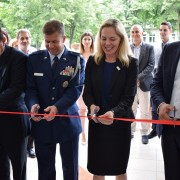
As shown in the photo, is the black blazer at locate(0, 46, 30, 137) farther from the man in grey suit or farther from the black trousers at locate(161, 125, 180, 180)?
the man in grey suit

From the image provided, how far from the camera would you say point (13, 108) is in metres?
2.37

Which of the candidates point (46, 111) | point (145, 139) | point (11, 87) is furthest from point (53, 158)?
point (145, 139)

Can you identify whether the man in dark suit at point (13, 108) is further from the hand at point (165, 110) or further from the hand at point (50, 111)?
the hand at point (165, 110)

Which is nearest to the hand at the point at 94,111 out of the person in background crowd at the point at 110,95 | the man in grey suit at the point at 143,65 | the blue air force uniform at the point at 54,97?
the person in background crowd at the point at 110,95

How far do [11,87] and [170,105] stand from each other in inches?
48.9

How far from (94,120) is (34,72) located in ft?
2.01

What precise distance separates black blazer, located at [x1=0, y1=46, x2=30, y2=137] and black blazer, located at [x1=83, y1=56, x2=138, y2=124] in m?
0.56

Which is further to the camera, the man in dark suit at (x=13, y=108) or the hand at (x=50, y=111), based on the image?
the man in dark suit at (x=13, y=108)

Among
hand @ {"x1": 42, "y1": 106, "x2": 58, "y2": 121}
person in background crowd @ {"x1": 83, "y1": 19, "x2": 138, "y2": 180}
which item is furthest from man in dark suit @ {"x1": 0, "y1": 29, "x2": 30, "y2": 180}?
person in background crowd @ {"x1": 83, "y1": 19, "x2": 138, "y2": 180}

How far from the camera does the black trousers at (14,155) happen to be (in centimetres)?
241

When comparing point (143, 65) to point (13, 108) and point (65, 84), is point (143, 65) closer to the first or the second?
point (65, 84)

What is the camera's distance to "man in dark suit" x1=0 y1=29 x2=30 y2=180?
2.27m

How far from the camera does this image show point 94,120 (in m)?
2.17

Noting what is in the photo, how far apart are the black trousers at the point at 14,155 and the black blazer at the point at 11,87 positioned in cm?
7
